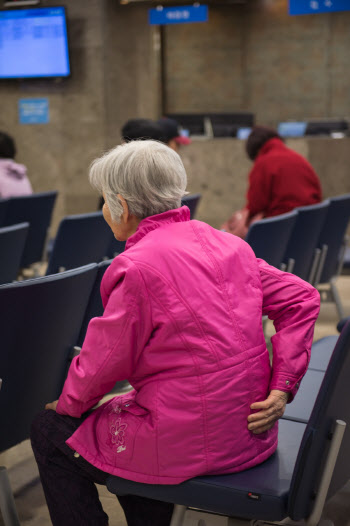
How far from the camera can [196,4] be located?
381 inches

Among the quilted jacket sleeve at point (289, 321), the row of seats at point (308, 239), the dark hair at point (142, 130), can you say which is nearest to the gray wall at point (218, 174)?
the row of seats at point (308, 239)

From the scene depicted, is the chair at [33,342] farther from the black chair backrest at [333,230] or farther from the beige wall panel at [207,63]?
the beige wall panel at [207,63]

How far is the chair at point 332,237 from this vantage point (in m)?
4.18

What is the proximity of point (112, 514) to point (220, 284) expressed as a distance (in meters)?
1.13

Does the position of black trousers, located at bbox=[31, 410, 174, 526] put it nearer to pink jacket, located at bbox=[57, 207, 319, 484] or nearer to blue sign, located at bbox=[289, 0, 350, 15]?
pink jacket, located at bbox=[57, 207, 319, 484]

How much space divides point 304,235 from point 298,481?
248 centimetres

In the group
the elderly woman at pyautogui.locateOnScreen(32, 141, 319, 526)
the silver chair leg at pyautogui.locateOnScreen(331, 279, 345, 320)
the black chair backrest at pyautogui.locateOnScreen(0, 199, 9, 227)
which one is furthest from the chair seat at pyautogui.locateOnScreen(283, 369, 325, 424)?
the black chair backrest at pyautogui.locateOnScreen(0, 199, 9, 227)

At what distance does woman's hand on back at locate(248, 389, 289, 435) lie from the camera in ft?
5.47

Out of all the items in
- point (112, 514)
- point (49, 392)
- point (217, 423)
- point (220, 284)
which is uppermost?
point (220, 284)

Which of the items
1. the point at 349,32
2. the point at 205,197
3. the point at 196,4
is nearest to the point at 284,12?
the point at 349,32

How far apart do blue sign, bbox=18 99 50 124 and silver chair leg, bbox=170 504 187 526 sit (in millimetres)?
6751

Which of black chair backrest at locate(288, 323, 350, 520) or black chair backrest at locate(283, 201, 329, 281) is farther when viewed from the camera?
black chair backrest at locate(283, 201, 329, 281)

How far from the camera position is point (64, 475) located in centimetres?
181

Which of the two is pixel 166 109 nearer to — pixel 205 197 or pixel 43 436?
pixel 205 197
